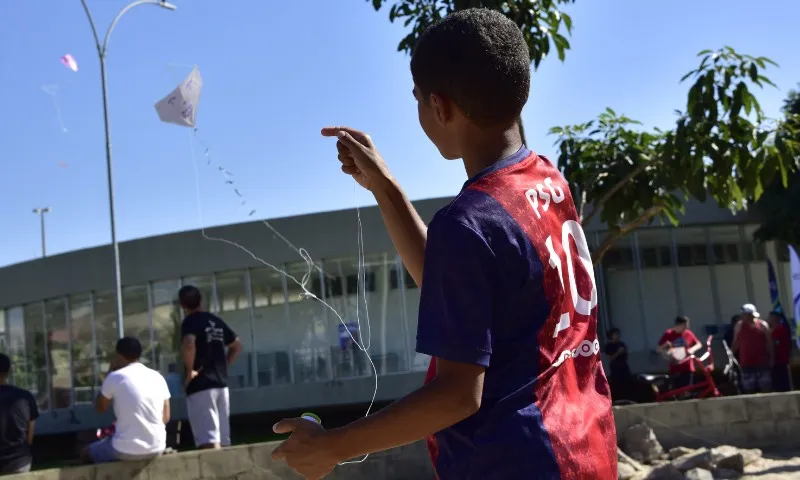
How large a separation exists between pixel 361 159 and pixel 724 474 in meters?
7.31

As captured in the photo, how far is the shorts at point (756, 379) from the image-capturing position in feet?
46.8

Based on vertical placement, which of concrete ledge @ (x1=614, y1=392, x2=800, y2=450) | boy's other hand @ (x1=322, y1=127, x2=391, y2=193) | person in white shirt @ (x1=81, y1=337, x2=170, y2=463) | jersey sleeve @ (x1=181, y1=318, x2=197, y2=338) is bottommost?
concrete ledge @ (x1=614, y1=392, x2=800, y2=450)

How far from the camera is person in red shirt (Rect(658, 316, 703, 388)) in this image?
572 inches

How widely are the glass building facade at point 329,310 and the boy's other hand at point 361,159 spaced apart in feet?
64.6

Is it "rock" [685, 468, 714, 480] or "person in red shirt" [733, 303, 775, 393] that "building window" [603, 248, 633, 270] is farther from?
"rock" [685, 468, 714, 480]

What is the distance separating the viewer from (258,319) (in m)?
24.1

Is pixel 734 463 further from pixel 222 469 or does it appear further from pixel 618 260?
pixel 618 260

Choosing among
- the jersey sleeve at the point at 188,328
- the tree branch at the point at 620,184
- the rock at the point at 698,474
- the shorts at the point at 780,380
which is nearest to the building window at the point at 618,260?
the shorts at the point at 780,380

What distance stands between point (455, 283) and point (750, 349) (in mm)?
13766

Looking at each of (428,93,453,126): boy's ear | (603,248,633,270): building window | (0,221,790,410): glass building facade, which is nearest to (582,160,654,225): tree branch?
(428,93,453,126): boy's ear

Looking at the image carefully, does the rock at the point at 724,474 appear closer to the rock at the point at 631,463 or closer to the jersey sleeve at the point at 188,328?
the rock at the point at 631,463

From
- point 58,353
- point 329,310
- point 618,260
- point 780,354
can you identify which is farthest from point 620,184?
point 58,353

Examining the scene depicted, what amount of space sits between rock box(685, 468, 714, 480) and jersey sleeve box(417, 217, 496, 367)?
7143mm

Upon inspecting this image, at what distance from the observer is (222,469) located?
310 inches
